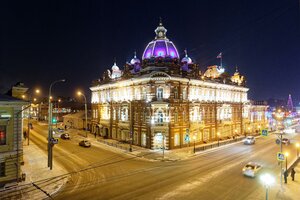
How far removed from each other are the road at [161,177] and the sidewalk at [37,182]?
110 centimetres

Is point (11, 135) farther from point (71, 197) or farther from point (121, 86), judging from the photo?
point (121, 86)

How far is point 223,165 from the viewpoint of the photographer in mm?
28203

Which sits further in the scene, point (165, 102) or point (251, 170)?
point (165, 102)

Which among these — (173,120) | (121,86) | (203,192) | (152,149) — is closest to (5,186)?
(203,192)

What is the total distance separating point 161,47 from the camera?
145ft

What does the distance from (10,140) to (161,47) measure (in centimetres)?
3152

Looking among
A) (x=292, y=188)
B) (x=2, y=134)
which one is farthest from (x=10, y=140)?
(x=292, y=188)

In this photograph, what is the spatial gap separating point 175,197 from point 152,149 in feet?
66.6

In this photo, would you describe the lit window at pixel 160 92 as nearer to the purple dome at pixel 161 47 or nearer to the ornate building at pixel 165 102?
the ornate building at pixel 165 102

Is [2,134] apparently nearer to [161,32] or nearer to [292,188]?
[292,188]

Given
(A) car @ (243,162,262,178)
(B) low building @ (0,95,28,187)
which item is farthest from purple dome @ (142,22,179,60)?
(B) low building @ (0,95,28,187)

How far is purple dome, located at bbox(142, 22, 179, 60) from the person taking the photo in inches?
1724

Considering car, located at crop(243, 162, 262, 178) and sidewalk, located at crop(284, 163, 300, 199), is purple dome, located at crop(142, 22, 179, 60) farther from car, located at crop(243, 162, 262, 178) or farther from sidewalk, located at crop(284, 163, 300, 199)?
sidewalk, located at crop(284, 163, 300, 199)

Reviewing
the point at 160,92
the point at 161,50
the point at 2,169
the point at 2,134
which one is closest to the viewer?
the point at 2,169
